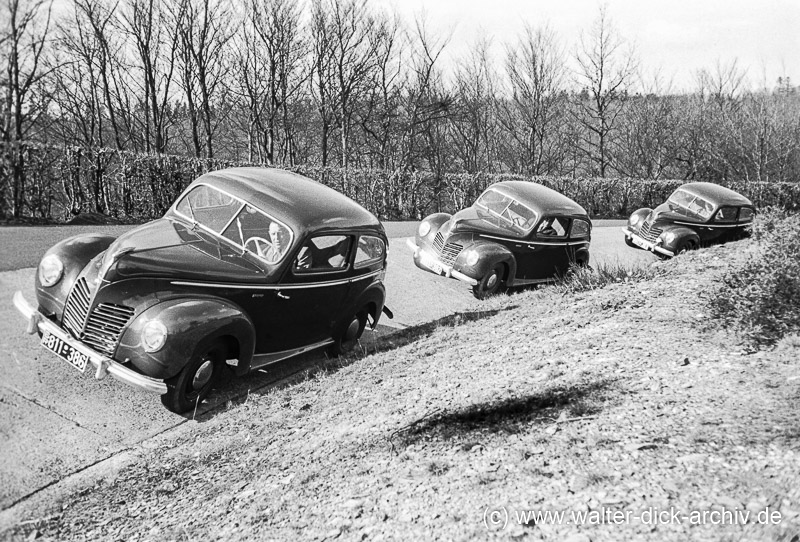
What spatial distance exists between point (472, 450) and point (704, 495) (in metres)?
1.22

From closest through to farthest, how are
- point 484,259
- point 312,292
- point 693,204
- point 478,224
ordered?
point 312,292 → point 484,259 → point 478,224 → point 693,204

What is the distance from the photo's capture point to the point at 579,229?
434 inches

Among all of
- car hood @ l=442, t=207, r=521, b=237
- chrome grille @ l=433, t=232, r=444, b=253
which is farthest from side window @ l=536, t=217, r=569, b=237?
chrome grille @ l=433, t=232, r=444, b=253

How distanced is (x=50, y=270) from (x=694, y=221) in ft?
42.9

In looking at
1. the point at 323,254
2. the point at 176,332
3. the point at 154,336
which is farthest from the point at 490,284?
the point at 154,336

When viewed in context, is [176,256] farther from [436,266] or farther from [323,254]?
[436,266]

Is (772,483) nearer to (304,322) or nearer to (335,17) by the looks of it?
(304,322)

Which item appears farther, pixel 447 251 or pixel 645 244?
pixel 645 244

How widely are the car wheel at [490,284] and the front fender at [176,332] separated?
529 centimetres

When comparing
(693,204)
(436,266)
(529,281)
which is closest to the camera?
(436,266)

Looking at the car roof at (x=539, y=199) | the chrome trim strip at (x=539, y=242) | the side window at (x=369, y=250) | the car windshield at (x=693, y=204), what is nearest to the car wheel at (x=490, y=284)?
the chrome trim strip at (x=539, y=242)

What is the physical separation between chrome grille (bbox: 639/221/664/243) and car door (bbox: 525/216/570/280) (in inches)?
163

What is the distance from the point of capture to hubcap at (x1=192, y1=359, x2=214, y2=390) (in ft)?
15.5

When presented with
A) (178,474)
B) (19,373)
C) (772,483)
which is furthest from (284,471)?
(19,373)
